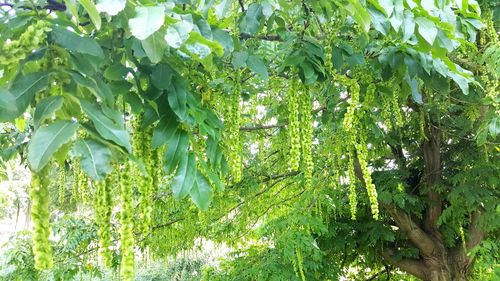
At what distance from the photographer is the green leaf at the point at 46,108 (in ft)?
3.45

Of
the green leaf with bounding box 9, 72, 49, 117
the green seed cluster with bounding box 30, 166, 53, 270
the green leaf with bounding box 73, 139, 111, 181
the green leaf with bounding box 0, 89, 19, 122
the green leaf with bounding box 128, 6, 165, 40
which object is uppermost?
the green leaf with bounding box 128, 6, 165, 40

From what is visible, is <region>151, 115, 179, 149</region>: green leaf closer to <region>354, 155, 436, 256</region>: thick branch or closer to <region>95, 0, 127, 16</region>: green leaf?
<region>95, 0, 127, 16</region>: green leaf

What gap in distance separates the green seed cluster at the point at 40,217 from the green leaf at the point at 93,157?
110 millimetres

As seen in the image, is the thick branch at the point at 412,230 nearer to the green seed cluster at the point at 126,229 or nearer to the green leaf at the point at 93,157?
the green seed cluster at the point at 126,229

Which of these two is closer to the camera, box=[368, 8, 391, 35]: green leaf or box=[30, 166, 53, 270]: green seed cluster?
box=[30, 166, 53, 270]: green seed cluster

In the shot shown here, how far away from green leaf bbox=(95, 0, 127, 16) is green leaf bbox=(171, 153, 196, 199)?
50cm

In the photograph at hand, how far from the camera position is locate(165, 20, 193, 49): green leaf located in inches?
44.7

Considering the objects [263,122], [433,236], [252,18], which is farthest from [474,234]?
[252,18]

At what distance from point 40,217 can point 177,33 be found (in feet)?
1.71

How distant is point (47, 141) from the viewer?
96 cm

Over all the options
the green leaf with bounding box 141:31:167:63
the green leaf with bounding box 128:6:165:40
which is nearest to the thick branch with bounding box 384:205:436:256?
the green leaf with bounding box 141:31:167:63

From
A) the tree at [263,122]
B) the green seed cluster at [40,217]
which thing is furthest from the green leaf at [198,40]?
the green seed cluster at [40,217]

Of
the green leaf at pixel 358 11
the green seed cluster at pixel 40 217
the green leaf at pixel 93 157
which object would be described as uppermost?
the green leaf at pixel 358 11

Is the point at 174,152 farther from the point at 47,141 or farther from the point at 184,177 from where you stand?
the point at 47,141
